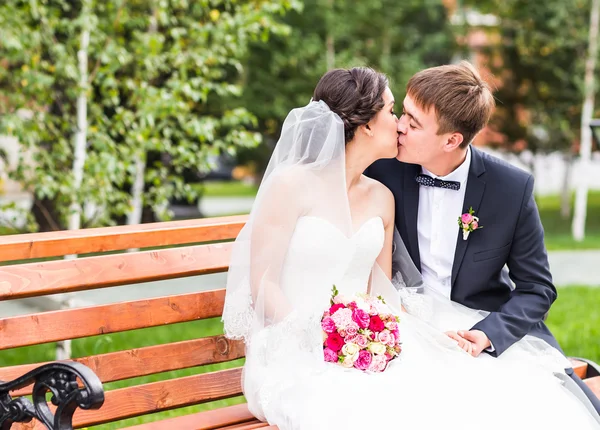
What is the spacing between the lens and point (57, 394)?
2459 mm

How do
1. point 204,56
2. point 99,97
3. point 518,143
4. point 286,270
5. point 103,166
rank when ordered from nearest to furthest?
point 286,270, point 103,166, point 204,56, point 99,97, point 518,143

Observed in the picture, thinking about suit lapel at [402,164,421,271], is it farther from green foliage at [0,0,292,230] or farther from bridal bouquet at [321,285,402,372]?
green foliage at [0,0,292,230]

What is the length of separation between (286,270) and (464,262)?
82 centimetres

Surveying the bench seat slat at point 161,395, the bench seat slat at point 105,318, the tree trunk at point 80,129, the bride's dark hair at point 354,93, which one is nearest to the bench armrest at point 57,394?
the bench seat slat at point 105,318

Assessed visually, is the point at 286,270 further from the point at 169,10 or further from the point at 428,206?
the point at 169,10

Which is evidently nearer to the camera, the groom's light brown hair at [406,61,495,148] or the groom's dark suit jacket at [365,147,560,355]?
the groom's light brown hair at [406,61,495,148]

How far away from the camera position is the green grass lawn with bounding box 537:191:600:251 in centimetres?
1458

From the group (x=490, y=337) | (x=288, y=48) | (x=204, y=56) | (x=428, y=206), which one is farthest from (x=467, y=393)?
(x=288, y=48)

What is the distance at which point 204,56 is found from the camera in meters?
5.98

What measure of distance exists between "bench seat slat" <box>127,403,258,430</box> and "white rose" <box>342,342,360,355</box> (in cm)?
54

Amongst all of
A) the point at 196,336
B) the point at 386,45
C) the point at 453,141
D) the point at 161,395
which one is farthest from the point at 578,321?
the point at 386,45

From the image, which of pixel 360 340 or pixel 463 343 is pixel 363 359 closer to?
pixel 360 340

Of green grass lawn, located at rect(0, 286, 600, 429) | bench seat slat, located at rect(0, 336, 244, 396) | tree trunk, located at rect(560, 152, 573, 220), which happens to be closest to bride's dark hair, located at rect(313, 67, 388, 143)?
bench seat slat, located at rect(0, 336, 244, 396)

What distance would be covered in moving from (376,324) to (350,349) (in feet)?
0.44
